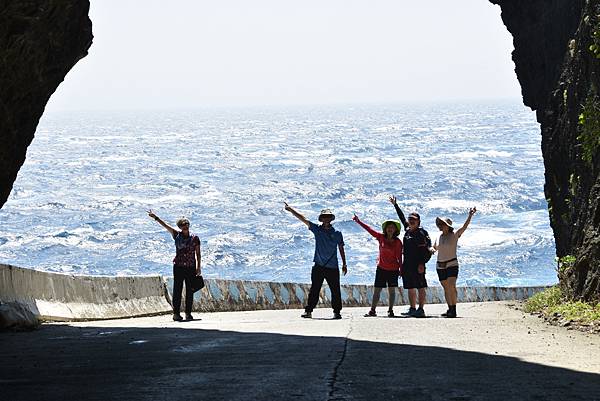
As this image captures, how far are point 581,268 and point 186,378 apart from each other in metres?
9.90

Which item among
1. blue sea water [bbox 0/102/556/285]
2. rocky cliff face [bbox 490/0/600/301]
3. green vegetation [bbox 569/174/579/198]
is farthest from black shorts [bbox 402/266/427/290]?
blue sea water [bbox 0/102/556/285]

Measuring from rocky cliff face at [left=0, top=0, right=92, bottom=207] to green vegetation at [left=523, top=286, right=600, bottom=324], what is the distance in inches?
322

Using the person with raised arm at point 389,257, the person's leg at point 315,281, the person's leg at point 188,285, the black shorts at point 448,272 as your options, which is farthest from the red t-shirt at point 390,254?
the person's leg at point 188,285

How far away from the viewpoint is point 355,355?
12031 mm

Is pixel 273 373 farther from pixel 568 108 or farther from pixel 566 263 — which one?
pixel 568 108

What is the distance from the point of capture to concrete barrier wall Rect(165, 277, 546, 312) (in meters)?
25.0

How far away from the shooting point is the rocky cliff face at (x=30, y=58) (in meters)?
16.3

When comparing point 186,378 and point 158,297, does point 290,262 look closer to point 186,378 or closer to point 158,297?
point 158,297

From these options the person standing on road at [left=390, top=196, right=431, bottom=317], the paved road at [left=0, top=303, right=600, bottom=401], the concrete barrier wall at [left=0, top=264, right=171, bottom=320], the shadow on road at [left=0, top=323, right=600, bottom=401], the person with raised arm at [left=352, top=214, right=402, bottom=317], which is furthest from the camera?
the person with raised arm at [left=352, top=214, right=402, bottom=317]

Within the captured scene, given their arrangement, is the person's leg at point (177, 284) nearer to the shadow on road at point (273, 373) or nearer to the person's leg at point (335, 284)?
the person's leg at point (335, 284)

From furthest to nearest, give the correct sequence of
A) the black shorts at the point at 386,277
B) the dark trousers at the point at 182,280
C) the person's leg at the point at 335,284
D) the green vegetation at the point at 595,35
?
the dark trousers at the point at 182,280 → the black shorts at the point at 386,277 → the person's leg at the point at 335,284 → the green vegetation at the point at 595,35

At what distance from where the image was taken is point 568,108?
850 inches

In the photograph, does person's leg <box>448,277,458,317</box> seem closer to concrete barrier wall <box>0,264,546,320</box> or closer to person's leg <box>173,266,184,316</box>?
person's leg <box>173,266,184,316</box>

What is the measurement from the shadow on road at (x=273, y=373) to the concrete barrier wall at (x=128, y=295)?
4.91m
